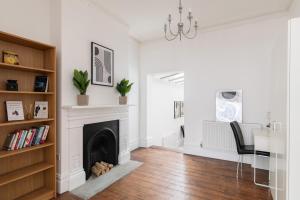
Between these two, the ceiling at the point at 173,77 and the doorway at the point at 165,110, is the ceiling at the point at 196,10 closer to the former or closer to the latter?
the doorway at the point at 165,110

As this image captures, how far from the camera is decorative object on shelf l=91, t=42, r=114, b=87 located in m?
2.97

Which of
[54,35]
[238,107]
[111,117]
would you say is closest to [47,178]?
[111,117]

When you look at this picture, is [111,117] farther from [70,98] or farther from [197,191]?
[197,191]

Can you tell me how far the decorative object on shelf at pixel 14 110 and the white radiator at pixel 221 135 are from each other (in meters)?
3.25

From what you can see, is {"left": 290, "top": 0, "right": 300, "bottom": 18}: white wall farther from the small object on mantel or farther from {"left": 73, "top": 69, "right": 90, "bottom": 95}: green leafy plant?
the small object on mantel

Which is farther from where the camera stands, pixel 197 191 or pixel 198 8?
pixel 198 8

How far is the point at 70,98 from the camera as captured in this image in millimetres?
2582

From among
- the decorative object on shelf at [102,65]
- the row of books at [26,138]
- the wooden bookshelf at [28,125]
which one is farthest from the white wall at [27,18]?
the row of books at [26,138]

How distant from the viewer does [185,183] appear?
273 centimetres

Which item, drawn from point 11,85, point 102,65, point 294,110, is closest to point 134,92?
point 102,65

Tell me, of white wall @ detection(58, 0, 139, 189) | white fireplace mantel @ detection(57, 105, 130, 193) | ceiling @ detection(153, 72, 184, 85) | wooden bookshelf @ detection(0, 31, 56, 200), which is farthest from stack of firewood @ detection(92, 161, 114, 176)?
ceiling @ detection(153, 72, 184, 85)

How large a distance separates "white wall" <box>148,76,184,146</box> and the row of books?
2.89 meters

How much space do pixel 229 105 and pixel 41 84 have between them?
335cm

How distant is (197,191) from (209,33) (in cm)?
317
